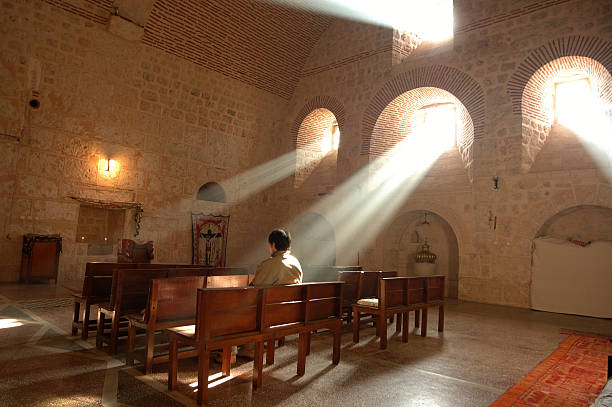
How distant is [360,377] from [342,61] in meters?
10.6

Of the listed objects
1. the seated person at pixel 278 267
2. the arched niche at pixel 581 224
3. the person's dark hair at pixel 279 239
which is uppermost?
the arched niche at pixel 581 224

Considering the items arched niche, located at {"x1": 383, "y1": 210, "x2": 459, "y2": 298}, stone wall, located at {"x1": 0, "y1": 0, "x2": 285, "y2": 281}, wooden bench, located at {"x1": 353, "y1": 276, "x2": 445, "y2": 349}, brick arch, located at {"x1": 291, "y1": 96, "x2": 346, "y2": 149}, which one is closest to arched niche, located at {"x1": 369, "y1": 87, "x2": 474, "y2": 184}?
brick arch, located at {"x1": 291, "y1": 96, "x2": 346, "y2": 149}

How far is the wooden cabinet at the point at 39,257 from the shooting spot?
8.27 metres

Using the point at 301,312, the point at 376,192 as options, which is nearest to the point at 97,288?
the point at 301,312

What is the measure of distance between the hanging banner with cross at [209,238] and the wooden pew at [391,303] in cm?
741

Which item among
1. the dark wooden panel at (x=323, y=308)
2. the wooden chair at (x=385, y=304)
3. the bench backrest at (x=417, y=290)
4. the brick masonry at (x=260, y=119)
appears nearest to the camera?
the dark wooden panel at (x=323, y=308)

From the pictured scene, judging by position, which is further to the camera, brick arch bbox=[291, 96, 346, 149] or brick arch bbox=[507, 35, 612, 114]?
brick arch bbox=[291, 96, 346, 149]

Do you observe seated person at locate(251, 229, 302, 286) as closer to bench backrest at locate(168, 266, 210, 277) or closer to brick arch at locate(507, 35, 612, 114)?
bench backrest at locate(168, 266, 210, 277)

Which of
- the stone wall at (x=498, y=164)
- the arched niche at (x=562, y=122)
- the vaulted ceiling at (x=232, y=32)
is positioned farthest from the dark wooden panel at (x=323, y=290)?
the vaulted ceiling at (x=232, y=32)

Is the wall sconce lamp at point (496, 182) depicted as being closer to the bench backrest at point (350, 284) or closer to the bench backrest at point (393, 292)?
the bench backrest at point (350, 284)

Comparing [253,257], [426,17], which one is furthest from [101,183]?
[426,17]

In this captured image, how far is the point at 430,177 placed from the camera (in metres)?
10.3

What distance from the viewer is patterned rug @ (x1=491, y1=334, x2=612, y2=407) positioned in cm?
308

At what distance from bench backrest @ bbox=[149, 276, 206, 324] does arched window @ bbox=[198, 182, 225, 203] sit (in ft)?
28.6
